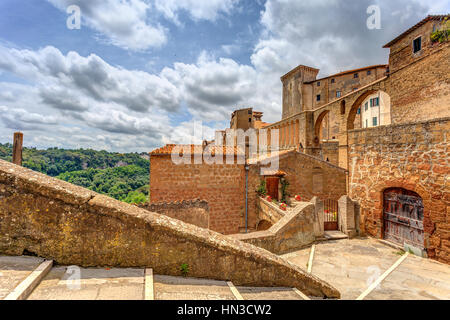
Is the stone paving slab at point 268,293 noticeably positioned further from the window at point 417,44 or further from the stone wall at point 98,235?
the window at point 417,44

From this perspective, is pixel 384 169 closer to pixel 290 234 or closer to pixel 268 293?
pixel 290 234

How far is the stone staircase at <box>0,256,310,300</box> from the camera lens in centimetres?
181

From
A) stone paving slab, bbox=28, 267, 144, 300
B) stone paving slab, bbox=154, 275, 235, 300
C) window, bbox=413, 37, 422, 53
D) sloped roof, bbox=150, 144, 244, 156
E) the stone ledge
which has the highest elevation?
window, bbox=413, 37, 422, 53

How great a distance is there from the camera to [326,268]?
19.6 ft

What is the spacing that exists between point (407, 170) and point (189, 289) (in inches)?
358

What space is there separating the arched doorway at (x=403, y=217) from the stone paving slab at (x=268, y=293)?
7.34 metres

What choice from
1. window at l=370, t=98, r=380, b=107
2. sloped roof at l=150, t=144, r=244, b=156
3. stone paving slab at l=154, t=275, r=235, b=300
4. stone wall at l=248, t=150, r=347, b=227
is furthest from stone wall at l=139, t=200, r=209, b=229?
window at l=370, t=98, r=380, b=107

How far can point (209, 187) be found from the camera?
12000mm

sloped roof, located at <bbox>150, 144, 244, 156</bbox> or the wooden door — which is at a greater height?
sloped roof, located at <bbox>150, 144, 244, 156</bbox>

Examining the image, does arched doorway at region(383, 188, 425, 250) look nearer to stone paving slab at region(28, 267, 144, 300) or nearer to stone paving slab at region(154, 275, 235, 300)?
stone paving slab at region(154, 275, 235, 300)

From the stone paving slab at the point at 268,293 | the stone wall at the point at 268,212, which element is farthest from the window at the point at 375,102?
the stone paving slab at the point at 268,293

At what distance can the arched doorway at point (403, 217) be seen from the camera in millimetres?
7324

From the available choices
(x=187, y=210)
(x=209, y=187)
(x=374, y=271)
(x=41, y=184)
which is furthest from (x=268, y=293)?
(x=209, y=187)

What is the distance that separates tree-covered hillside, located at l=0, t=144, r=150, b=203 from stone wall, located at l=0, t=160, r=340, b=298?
3258cm
